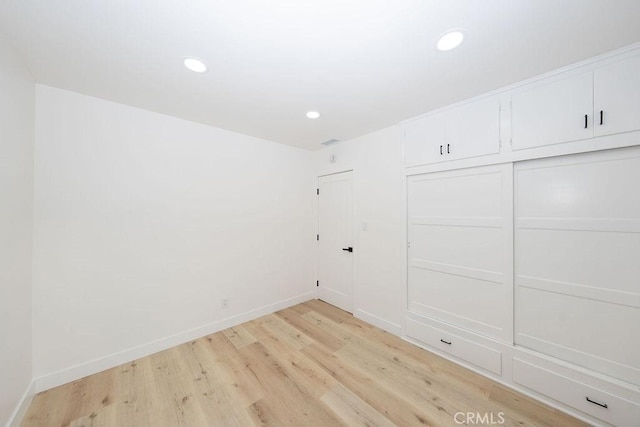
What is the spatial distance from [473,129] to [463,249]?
1195 mm

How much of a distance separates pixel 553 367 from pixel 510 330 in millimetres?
317

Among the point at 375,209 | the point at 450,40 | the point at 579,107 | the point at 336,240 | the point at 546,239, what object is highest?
the point at 450,40

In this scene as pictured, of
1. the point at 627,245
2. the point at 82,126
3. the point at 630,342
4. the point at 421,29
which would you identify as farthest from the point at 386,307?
the point at 82,126

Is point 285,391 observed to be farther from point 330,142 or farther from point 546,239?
point 330,142

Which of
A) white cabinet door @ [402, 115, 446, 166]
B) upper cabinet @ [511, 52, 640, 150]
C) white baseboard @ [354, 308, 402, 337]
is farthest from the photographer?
white baseboard @ [354, 308, 402, 337]

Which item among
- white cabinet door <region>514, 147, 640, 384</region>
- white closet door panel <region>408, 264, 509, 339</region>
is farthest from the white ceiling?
white closet door panel <region>408, 264, 509, 339</region>

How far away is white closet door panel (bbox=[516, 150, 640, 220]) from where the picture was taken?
1.52 metres

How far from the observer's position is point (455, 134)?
7.45 ft

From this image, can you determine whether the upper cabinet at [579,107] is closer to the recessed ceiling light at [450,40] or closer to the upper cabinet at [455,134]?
the upper cabinet at [455,134]

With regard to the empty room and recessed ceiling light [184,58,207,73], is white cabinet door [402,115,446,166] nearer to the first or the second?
the empty room

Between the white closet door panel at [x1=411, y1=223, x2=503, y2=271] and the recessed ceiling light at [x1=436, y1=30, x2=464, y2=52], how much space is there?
1567 millimetres

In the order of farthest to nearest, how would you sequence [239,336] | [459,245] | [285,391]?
[239,336]
[459,245]
[285,391]

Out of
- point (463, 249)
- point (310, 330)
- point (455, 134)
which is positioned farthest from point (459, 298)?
point (310, 330)

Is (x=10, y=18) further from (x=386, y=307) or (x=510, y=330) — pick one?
(x=510, y=330)
